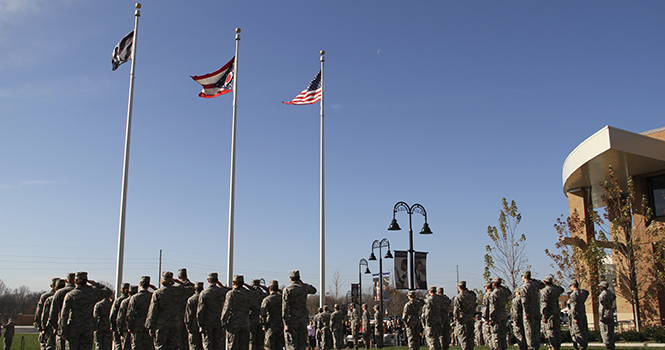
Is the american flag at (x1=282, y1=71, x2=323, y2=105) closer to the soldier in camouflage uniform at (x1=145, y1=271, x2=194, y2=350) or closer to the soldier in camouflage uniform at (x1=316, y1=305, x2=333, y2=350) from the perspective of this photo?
the soldier in camouflage uniform at (x1=316, y1=305, x2=333, y2=350)

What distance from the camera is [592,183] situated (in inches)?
1186

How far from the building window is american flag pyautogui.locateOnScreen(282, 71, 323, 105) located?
62.4ft

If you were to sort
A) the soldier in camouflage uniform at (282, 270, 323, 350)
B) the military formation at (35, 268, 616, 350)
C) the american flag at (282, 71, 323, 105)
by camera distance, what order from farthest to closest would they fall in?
the american flag at (282, 71, 323, 105)
the soldier in camouflage uniform at (282, 270, 323, 350)
the military formation at (35, 268, 616, 350)

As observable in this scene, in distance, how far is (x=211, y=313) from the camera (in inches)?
478

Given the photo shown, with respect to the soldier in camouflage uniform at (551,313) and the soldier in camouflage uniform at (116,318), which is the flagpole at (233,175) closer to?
the soldier in camouflage uniform at (116,318)

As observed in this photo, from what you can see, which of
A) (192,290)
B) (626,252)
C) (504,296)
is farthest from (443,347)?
(626,252)

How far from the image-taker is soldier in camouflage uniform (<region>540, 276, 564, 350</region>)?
13.9 metres

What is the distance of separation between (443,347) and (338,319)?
19.2 ft

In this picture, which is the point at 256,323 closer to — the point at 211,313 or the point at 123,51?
the point at 211,313

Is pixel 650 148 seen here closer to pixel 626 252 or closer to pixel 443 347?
pixel 626 252

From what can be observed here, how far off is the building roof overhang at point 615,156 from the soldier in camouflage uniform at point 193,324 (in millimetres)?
19531

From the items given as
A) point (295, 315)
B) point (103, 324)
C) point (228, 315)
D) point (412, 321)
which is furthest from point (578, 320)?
point (103, 324)

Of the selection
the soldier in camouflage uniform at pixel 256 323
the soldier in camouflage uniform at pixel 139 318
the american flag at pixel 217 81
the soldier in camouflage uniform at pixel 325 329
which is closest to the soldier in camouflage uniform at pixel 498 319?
→ the soldier in camouflage uniform at pixel 256 323

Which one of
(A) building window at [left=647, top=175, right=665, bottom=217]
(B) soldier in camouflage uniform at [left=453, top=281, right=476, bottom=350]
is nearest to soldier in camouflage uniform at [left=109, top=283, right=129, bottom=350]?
(B) soldier in camouflage uniform at [left=453, top=281, right=476, bottom=350]
